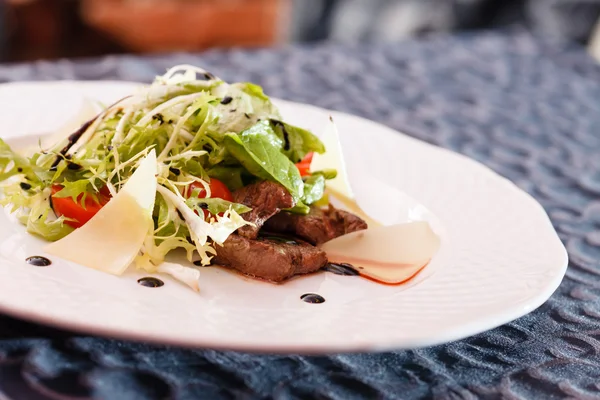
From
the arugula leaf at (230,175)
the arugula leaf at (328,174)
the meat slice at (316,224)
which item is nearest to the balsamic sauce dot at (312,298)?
the meat slice at (316,224)

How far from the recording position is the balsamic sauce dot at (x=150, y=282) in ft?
4.76

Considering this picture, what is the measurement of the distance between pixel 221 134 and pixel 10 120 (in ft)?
2.38

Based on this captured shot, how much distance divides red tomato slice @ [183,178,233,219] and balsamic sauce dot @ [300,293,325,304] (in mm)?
285

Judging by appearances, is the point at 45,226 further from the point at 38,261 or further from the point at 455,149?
the point at 455,149

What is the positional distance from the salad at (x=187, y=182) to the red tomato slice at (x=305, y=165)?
0.01 metres

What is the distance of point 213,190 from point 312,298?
1.20 ft

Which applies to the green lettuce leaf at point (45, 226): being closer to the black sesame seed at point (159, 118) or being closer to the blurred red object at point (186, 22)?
the black sesame seed at point (159, 118)

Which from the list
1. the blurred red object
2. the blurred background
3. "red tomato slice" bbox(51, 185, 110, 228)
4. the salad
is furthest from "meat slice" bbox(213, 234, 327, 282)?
the blurred red object

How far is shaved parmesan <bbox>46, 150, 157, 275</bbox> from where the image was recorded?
4.82 ft

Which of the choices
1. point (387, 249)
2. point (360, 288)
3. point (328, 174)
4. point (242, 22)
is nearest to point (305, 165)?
point (328, 174)

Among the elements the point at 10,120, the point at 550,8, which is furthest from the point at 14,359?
the point at 550,8

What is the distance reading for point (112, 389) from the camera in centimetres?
114

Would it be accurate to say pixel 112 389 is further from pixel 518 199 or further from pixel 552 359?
pixel 518 199

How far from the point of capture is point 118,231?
1530 mm
